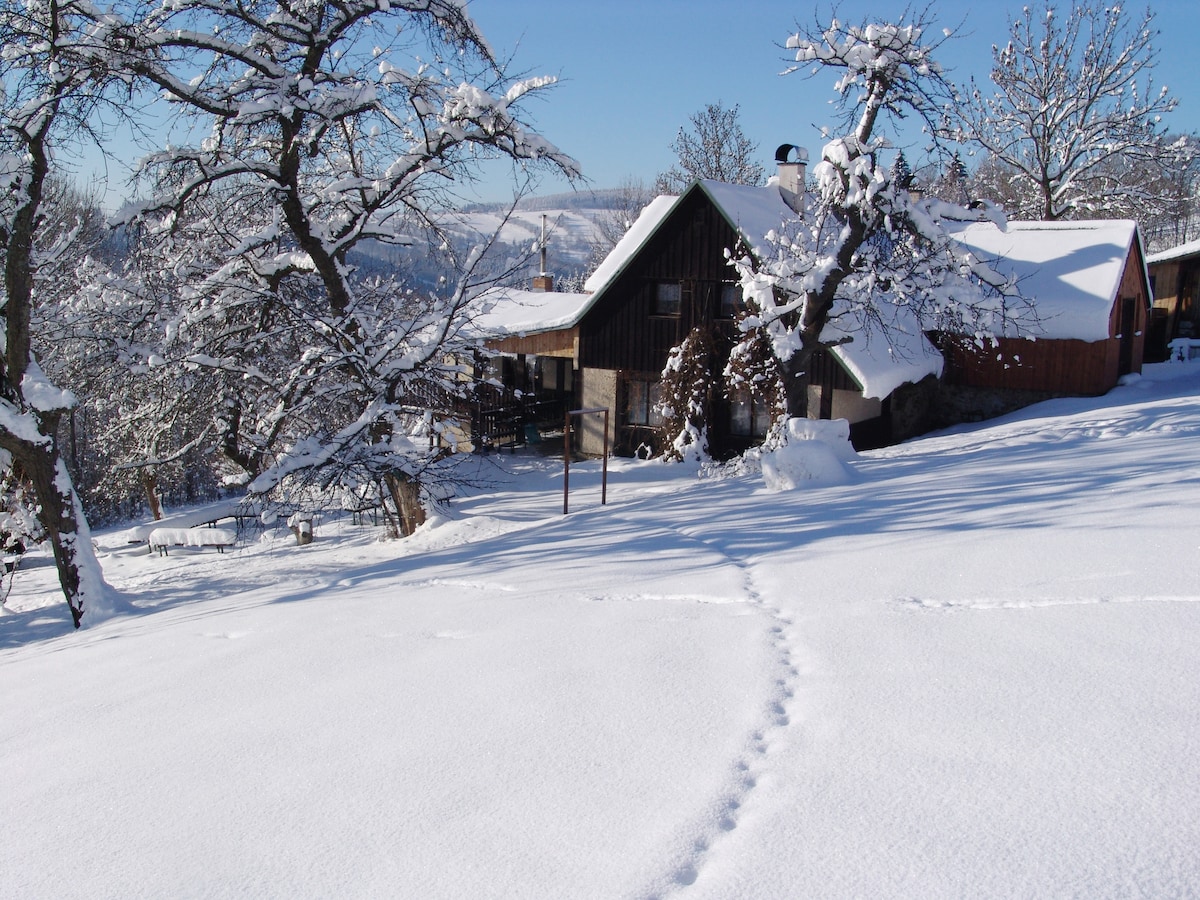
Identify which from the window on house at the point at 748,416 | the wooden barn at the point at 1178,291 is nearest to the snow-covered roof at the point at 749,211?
the window on house at the point at 748,416

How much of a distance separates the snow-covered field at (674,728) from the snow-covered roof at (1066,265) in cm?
1254

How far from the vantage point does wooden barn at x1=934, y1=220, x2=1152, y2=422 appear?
19.4 m

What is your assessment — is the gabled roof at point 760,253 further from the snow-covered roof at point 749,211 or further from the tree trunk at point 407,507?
the tree trunk at point 407,507

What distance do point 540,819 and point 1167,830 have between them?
2.06 meters

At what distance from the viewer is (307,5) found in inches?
463

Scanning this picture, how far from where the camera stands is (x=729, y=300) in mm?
19641

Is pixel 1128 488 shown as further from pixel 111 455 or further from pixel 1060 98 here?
pixel 1060 98

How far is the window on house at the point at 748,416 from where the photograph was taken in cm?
1947

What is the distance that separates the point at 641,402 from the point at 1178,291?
21.9 meters

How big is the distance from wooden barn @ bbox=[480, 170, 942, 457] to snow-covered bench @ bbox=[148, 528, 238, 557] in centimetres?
699

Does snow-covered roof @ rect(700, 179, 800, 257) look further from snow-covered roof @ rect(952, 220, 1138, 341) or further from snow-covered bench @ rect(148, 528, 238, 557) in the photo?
snow-covered bench @ rect(148, 528, 238, 557)

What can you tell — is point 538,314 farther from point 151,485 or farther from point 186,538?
point 151,485

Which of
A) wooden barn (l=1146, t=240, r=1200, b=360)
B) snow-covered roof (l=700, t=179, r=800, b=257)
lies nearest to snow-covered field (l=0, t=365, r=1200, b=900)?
snow-covered roof (l=700, t=179, r=800, b=257)

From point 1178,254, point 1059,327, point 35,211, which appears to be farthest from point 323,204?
point 1178,254
